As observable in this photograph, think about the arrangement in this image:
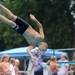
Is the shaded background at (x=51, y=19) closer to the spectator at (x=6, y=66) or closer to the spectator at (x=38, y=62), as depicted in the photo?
the spectator at (x=38, y=62)

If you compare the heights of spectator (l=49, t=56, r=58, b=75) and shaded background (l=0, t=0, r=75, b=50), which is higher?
shaded background (l=0, t=0, r=75, b=50)

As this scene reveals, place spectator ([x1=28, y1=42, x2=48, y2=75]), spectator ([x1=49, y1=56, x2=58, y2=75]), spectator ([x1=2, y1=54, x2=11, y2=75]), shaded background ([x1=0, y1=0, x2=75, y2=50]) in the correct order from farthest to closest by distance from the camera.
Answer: shaded background ([x1=0, y1=0, x2=75, y2=50]) → spectator ([x1=49, y1=56, x2=58, y2=75]) → spectator ([x1=28, y1=42, x2=48, y2=75]) → spectator ([x1=2, y1=54, x2=11, y2=75])

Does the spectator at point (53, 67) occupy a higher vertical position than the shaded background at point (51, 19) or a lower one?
lower

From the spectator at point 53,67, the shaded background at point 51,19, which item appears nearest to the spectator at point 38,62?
the spectator at point 53,67

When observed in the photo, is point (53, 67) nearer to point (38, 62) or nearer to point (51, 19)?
point (38, 62)

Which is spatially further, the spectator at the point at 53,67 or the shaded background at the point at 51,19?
the shaded background at the point at 51,19

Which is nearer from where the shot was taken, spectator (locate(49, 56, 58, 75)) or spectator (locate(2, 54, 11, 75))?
spectator (locate(2, 54, 11, 75))

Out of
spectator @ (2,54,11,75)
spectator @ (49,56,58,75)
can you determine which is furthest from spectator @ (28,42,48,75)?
spectator @ (2,54,11,75)

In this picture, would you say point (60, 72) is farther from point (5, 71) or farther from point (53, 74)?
point (5, 71)

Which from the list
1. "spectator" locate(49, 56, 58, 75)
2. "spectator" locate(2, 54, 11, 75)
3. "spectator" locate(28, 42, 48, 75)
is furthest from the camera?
"spectator" locate(49, 56, 58, 75)

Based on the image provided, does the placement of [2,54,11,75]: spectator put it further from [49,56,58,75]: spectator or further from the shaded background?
the shaded background

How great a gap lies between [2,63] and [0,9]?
1.60 m

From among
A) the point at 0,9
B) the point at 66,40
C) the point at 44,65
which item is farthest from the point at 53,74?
the point at 66,40

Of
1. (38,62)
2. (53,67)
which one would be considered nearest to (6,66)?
(38,62)
